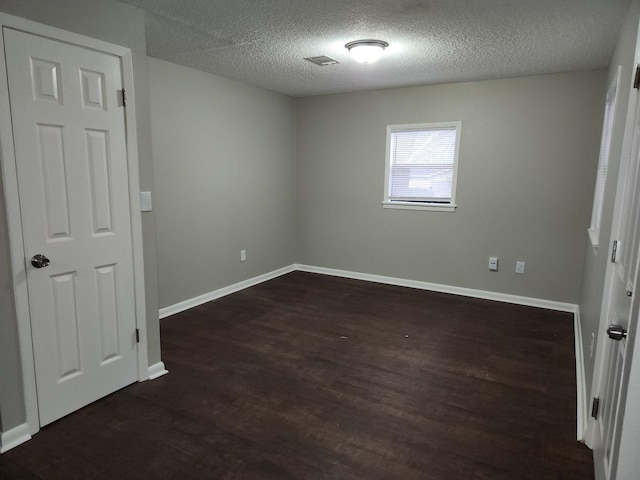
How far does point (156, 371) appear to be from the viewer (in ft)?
9.03

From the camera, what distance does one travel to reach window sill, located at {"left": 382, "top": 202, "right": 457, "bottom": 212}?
4.58 meters

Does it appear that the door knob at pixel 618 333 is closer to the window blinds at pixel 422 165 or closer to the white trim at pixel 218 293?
the window blinds at pixel 422 165

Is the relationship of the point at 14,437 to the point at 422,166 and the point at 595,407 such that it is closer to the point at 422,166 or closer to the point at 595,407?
the point at 595,407

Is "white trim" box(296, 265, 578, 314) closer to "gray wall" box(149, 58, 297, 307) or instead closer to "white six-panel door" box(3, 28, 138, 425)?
"gray wall" box(149, 58, 297, 307)

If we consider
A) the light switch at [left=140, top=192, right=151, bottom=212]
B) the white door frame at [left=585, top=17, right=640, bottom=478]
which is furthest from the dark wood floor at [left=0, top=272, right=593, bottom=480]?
the light switch at [left=140, top=192, right=151, bottom=212]

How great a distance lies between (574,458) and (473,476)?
22.0 inches

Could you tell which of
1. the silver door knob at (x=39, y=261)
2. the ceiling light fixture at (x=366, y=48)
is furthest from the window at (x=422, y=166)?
the silver door knob at (x=39, y=261)

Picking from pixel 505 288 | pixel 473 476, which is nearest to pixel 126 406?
pixel 473 476

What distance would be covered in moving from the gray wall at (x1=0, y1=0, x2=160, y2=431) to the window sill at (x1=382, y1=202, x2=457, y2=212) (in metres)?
3.04

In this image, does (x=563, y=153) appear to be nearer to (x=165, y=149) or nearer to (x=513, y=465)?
(x=513, y=465)

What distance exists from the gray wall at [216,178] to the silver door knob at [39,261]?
1579mm

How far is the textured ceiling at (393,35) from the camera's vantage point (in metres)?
2.36

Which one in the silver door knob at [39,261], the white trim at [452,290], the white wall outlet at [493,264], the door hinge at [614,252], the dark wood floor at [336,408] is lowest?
the dark wood floor at [336,408]

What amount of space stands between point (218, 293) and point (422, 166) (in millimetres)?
2745
